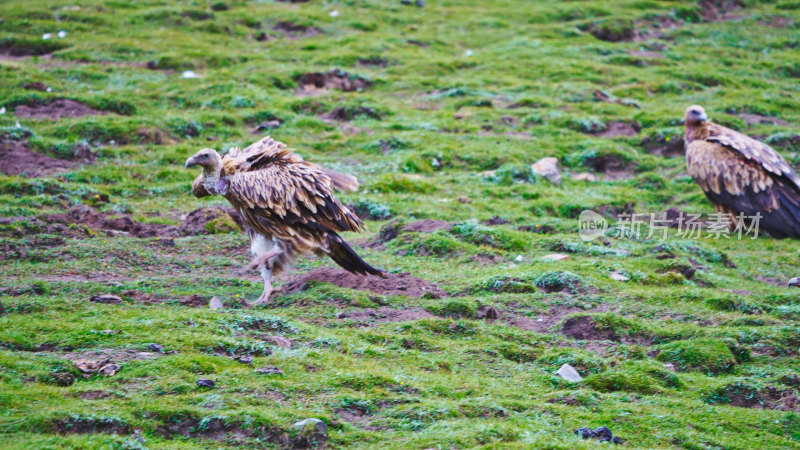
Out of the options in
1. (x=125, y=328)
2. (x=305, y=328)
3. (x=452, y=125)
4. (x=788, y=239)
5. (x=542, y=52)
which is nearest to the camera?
(x=125, y=328)

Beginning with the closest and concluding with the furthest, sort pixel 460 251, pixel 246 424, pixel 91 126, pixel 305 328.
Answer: pixel 246 424
pixel 305 328
pixel 460 251
pixel 91 126

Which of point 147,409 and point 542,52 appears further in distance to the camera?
point 542,52

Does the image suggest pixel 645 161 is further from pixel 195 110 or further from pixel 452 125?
pixel 195 110

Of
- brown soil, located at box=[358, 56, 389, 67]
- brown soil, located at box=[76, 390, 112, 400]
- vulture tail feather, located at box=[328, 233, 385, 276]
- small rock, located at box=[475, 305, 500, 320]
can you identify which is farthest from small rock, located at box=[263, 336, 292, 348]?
Answer: brown soil, located at box=[358, 56, 389, 67]

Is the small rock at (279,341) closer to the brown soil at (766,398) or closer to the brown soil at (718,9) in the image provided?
the brown soil at (766,398)

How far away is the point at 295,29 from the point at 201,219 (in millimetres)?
12618

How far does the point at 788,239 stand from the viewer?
481 inches

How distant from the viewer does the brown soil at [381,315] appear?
8.02 metres

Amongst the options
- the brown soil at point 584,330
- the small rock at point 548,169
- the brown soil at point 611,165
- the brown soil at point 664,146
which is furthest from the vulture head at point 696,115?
the brown soil at point 584,330

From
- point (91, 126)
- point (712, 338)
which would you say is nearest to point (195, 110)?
point (91, 126)

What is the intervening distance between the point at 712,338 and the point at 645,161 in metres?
7.54

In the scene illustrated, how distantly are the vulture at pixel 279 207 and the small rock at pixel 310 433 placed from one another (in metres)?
3.10

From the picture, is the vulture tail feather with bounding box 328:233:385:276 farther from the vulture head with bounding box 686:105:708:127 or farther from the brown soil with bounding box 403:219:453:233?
the vulture head with bounding box 686:105:708:127

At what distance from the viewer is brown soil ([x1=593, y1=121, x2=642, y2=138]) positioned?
631 inches
